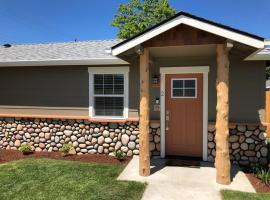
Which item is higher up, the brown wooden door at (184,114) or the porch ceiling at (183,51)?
the porch ceiling at (183,51)

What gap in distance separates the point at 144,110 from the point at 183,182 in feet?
6.33

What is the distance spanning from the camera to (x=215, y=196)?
199 inches

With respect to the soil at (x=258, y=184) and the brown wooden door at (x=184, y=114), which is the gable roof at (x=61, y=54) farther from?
the soil at (x=258, y=184)

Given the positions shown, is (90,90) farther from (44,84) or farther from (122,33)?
(122,33)

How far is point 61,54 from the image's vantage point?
9055 millimetres

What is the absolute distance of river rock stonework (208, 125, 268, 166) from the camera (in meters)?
7.04

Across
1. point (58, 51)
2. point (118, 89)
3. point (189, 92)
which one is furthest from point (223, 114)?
point (58, 51)

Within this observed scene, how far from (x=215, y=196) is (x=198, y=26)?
360cm

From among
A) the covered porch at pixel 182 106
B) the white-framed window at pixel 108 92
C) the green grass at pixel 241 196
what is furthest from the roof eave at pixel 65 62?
the green grass at pixel 241 196

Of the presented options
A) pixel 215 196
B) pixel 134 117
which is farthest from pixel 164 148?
pixel 215 196

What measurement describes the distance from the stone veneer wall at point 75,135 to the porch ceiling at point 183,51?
7.25 ft

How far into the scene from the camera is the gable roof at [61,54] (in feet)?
26.1

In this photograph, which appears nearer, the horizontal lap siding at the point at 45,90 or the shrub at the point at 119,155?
the shrub at the point at 119,155

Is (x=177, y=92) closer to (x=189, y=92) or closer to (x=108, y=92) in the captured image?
(x=189, y=92)
